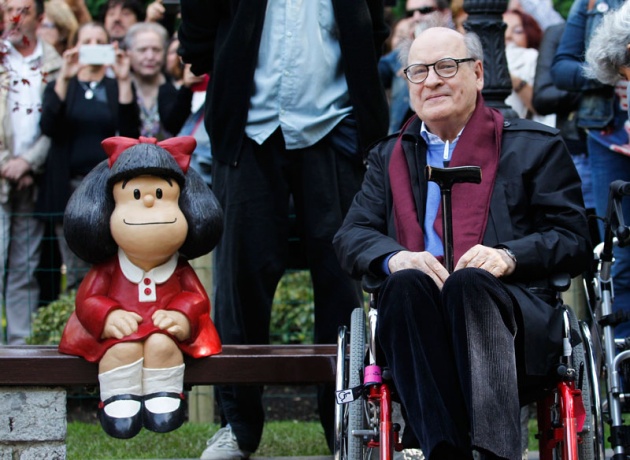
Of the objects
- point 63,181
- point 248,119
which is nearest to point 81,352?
point 248,119


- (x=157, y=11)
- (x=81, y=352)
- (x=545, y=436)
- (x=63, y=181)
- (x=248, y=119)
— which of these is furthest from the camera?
(x=157, y=11)

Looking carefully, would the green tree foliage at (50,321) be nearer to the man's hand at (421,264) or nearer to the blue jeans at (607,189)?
the blue jeans at (607,189)

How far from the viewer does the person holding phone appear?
798 cm

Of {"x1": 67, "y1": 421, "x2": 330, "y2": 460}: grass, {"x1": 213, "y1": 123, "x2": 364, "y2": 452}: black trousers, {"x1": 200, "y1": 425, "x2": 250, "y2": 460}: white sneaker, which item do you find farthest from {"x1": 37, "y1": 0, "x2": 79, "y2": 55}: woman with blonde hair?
{"x1": 200, "y1": 425, "x2": 250, "y2": 460}: white sneaker

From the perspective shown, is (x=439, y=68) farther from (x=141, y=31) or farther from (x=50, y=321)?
(x=141, y=31)

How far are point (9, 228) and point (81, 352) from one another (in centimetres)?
317

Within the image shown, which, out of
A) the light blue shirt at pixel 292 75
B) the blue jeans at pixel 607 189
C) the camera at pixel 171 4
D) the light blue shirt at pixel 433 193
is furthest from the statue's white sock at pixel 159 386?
the camera at pixel 171 4

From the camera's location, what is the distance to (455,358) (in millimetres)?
4234

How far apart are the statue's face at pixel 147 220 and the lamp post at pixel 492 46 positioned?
2.16m

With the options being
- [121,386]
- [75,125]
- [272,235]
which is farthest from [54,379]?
[75,125]

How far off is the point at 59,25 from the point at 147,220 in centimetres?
454

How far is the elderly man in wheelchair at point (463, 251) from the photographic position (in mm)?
4117

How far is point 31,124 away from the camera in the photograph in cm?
823

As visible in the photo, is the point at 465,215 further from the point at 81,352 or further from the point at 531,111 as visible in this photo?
the point at 531,111
